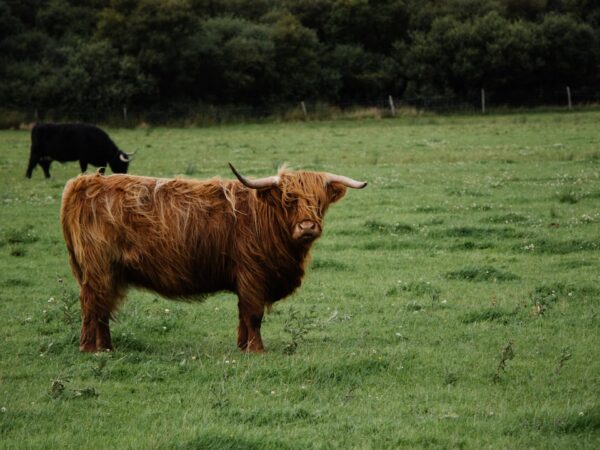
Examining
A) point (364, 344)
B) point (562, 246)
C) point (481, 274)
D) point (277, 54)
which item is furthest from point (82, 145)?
point (277, 54)

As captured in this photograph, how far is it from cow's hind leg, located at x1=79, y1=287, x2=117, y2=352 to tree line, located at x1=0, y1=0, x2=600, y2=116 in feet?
140

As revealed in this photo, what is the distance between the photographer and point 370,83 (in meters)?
55.8

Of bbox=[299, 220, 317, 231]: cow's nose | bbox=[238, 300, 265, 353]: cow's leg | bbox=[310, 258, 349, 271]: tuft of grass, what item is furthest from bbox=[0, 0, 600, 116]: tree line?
bbox=[299, 220, 317, 231]: cow's nose

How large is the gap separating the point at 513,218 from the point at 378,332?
6931mm

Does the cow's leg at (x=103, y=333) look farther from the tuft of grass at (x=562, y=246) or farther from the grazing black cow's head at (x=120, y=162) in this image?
the grazing black cow's head at (x=120, y=162)

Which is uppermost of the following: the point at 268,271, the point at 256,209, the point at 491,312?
the point at 256,209

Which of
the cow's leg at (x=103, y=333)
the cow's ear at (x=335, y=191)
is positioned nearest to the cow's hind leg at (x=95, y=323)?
the cow's leg at (x=103, y=333)

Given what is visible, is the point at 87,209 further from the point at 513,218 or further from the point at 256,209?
the point at 513,218

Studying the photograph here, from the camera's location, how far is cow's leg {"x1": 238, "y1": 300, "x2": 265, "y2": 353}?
7610mm

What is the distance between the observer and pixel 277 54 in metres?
54.7

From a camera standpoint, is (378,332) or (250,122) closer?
(378,332)

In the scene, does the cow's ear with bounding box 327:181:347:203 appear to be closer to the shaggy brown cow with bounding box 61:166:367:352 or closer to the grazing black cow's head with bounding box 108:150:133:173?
the shaggy brown cow with bounding box 61:166:367:352

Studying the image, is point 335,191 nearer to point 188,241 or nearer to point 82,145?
point 188,241

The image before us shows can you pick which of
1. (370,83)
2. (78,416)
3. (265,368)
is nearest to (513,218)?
(265,368)
